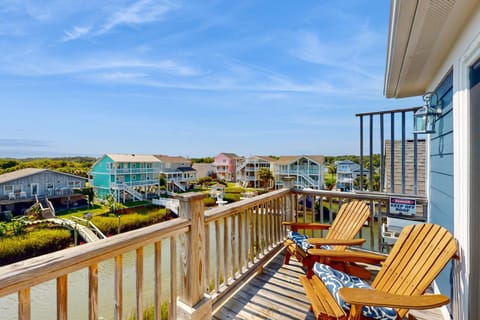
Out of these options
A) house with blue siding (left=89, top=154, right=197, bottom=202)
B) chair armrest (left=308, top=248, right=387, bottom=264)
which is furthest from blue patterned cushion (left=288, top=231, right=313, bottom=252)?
house with blue siding (left=89, top=154, right=197, bottom=202)

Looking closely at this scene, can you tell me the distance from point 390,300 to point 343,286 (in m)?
0.44

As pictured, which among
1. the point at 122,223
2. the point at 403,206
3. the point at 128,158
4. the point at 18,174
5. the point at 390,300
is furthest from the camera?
the point at 128,158

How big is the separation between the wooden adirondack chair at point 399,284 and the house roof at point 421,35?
1.46m

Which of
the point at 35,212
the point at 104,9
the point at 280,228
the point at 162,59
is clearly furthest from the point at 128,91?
the point at 280,228

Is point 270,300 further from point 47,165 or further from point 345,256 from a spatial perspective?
point 47,165

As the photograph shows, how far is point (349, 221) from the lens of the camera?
2.91 metres

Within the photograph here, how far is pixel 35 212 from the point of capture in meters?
14.5

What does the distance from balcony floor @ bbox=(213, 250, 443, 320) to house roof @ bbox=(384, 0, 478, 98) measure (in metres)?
2.40

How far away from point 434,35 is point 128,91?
74.0 feet

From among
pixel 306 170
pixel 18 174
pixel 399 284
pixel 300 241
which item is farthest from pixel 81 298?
pixel 306 170

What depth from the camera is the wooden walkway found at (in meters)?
2.16

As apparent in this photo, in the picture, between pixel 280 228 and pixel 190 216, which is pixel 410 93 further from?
pixel 190 216

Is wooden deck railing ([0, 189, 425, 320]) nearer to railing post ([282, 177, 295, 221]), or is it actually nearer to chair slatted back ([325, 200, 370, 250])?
railing post ([282, 177, 295, 221])

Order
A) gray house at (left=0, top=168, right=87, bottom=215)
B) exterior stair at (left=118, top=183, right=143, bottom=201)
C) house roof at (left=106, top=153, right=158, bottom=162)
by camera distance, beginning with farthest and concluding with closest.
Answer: exterior stair at (left=118, top=183, right=143, bottom=201) < house roof at (left=106, top=153, right=158, bottom=162) < gray house at (left=0, top=168, right=87, bottom=215)
